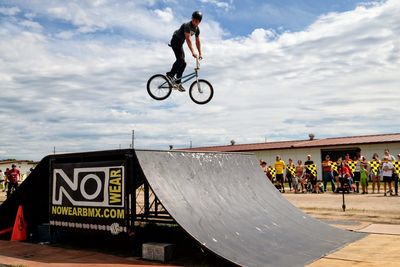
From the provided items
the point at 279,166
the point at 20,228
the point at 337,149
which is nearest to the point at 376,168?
the point at 279,166

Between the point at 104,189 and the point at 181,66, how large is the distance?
4341 millimetres

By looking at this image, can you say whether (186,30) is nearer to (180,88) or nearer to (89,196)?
(180,88)

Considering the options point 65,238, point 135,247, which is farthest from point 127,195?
point 65,238

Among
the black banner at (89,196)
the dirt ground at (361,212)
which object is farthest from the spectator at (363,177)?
the black banner at (89,196)

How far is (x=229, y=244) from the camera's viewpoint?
5676 millimetres

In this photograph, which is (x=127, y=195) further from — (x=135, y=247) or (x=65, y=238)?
(x=65, y=238)

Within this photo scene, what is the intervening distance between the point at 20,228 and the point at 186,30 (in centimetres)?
534

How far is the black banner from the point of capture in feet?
21.1

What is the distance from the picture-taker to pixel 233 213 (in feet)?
22.2

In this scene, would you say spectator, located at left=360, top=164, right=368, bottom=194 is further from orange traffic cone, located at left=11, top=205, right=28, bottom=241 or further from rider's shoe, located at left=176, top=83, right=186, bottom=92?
orange traffic cone, located at left=11, top=205, right=28, bottom=241

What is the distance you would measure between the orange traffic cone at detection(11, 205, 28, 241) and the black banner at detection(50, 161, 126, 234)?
97 centimetres

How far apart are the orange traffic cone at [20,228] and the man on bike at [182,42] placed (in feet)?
15.1

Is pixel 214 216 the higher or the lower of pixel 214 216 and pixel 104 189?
the lower

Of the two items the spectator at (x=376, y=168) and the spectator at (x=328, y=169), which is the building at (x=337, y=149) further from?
the spectator at (x=328, y=169)
